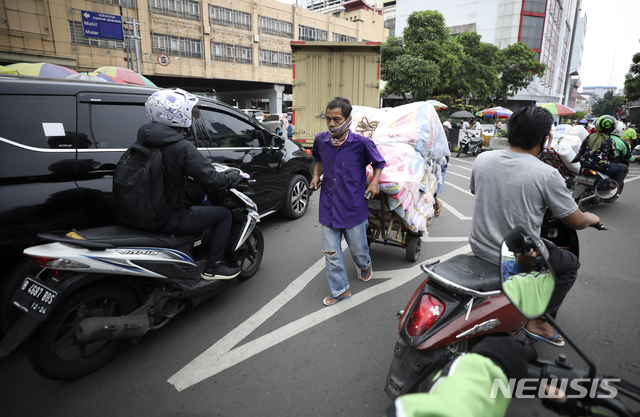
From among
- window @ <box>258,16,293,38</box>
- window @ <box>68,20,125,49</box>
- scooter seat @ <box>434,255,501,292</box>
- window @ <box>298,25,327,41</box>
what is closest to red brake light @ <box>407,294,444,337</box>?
scooter seat @ <box>434,255,501,292</box>

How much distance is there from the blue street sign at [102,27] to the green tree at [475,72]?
2189 centimetres

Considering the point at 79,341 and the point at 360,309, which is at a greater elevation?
the point at 79,341

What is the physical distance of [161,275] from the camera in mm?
2680

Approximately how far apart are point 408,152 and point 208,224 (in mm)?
A: 2263

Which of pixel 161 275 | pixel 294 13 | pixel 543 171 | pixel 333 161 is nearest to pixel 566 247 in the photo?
pixel 543 171

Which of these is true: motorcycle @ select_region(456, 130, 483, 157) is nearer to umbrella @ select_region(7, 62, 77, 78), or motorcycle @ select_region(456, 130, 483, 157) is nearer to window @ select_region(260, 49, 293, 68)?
umbrella @ select_region(7, 62, 77, 78)

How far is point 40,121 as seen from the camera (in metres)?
2.78

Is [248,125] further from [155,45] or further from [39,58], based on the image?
[155,45]

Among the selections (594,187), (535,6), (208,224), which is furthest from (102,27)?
(535,6)

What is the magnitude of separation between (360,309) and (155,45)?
33.9 meters

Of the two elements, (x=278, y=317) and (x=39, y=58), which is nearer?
(x=278, y=317)

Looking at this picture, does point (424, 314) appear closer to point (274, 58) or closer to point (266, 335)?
point (266, 335)

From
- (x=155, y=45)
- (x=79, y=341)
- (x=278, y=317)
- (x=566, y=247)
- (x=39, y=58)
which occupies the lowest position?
(x=278, y=317)

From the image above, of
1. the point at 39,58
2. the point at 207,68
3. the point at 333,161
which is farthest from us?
the point at 207,68
